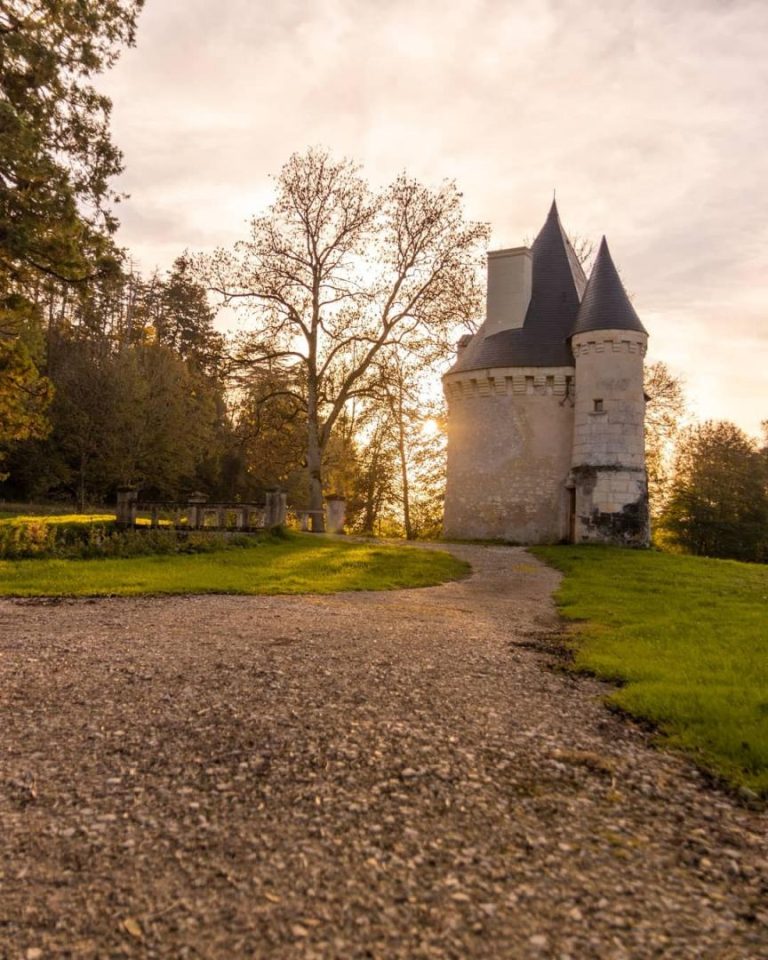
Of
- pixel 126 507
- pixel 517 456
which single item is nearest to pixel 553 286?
pixel 517 456

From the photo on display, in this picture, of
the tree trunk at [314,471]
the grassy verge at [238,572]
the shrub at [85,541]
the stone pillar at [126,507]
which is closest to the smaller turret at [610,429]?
the grassy verge at [238,572]

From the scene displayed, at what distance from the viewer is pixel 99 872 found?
118 inches

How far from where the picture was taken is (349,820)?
11.4ft

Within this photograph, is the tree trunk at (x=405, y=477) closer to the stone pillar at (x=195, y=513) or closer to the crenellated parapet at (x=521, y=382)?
the crenellated parapet at (x=521, y=382)

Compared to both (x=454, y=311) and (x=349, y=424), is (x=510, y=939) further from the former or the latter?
(x=349, y=424)

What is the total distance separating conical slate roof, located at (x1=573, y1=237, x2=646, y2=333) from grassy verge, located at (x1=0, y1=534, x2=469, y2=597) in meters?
10.4

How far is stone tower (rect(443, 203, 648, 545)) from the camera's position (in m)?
22.6

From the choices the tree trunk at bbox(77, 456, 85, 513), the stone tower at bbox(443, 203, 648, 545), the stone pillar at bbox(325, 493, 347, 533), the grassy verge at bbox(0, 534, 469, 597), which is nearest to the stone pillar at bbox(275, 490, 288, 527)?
the grassy verge at bbox(0, 534, 469, 597)

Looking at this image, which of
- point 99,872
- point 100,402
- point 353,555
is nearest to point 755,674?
point 99,872

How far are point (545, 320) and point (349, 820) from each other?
951 inches

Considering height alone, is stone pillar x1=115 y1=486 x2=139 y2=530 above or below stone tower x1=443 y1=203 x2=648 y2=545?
below

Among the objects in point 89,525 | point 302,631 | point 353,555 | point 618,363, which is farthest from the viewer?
point 618,363

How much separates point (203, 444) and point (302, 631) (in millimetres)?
33227

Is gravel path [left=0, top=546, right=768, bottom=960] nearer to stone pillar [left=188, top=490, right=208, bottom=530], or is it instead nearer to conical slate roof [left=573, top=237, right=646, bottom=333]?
stone pillar [left=188, top=490, right=208, bottom=530]
